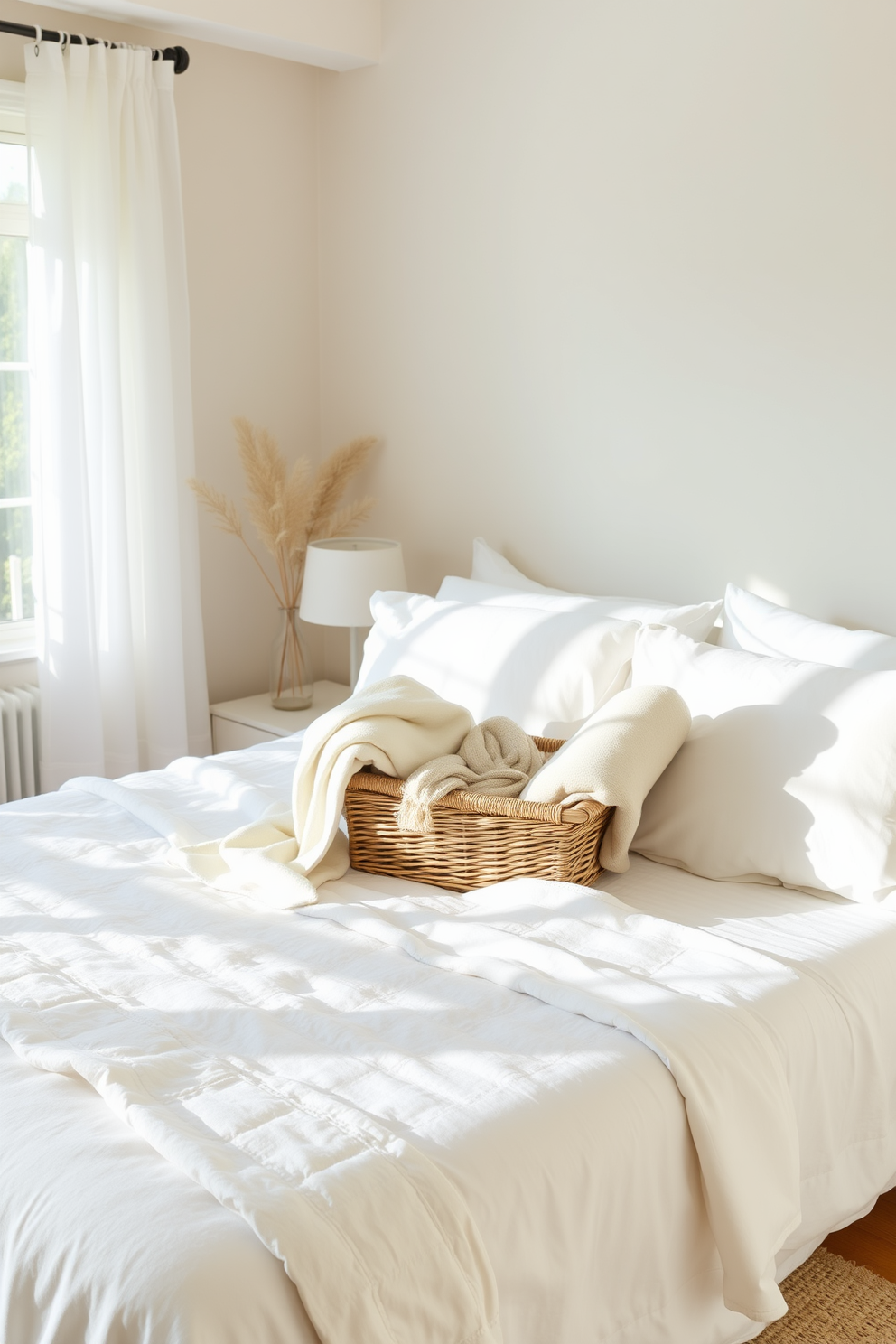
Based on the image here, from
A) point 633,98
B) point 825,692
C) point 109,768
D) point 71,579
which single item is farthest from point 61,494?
point 825,692

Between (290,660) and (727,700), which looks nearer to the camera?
(727,700)

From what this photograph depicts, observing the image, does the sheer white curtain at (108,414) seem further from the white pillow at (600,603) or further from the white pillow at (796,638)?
the white pillow at (796,638)

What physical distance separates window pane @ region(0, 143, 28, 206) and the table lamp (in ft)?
4.08

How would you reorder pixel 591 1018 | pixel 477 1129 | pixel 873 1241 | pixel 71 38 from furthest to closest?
pixel 71 38, pixel 873 1241, pixel 591 1018, pixel 477 1129

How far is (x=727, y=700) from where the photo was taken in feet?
7.82

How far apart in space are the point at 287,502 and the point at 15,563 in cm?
81

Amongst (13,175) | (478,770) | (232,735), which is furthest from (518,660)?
(13,175)

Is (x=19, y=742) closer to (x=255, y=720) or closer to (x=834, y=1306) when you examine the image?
(x=255, y=720)

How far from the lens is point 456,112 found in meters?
3.45

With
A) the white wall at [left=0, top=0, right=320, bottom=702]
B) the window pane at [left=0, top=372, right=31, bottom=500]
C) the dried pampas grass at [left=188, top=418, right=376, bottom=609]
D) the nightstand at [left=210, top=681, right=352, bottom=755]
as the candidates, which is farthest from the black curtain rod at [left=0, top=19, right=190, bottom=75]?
the nightstand at [left=210, top=681, right=352, bottom=755]

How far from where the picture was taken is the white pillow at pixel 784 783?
2139 millimetres

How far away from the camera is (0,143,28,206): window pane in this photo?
335 centimetres

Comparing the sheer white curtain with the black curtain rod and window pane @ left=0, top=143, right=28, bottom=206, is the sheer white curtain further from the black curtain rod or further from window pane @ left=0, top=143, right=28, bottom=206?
window pane @ left=0, top=143, right=28, bottom=206

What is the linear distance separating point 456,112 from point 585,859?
7.53 feet
